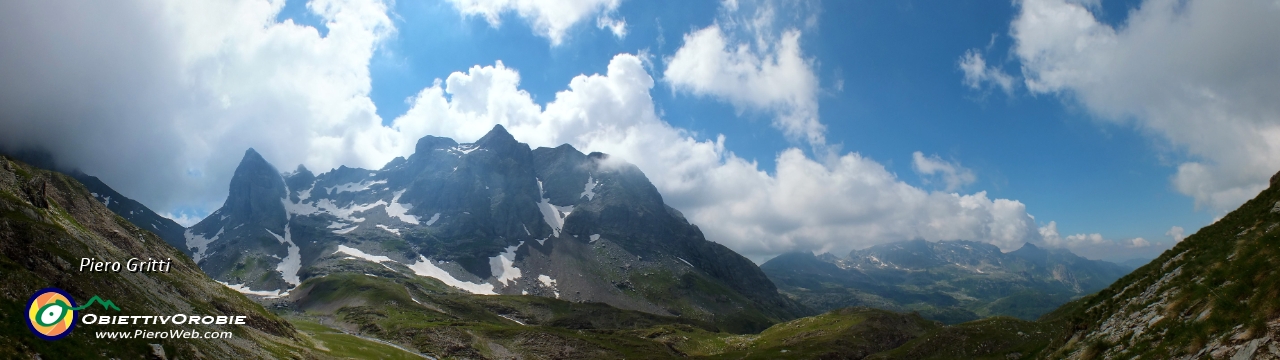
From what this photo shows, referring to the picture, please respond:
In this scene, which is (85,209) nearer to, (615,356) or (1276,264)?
(615,356)

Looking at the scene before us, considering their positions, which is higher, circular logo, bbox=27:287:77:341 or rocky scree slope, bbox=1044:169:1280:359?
circular logo, bbox=27:287:77:341

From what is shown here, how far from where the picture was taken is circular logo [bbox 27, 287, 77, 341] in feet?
109

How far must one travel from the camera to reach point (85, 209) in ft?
249

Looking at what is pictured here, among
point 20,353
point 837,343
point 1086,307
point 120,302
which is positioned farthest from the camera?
point 837,343

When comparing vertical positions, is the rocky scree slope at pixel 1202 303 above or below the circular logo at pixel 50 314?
below

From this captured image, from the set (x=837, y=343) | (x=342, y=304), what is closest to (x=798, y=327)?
(x=837, y=343)

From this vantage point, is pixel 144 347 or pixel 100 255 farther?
pixel 100 255

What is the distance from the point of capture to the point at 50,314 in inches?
1372

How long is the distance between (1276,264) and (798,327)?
129731 mm

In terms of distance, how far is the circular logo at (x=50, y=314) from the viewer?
33.1 metres

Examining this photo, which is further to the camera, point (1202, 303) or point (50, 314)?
point (50, 314)

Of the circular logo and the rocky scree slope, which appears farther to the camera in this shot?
the circular logo

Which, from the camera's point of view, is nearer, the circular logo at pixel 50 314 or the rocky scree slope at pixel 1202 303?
the rocky scree slope at pixel 1202 303

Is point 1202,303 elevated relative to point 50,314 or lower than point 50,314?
lower
